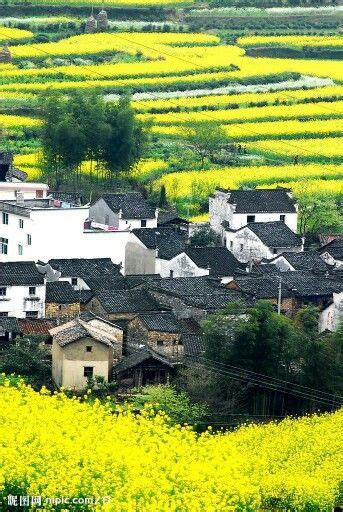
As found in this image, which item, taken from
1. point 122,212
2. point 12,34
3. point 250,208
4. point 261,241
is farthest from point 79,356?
point 12,34

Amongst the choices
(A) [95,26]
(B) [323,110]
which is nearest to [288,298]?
(B) [323,110]

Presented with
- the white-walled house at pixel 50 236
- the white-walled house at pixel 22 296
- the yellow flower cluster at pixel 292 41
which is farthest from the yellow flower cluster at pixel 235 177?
the yellow flower cluster at pixel 292 41

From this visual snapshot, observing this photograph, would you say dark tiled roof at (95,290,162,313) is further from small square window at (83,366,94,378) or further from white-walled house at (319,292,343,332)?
white-walled house at (319,292,343,332)

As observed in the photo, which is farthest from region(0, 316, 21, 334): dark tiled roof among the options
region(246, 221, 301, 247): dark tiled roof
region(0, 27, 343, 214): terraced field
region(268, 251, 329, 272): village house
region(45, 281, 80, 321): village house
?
region(0, 27, 343, 214): terraced field

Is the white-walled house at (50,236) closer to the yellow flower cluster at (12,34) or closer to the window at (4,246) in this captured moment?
the window at (4,246)

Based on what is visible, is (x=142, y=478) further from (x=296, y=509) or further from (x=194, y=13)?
(x=194, y=13)

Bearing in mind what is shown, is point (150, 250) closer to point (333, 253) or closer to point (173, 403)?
point (333, 253)

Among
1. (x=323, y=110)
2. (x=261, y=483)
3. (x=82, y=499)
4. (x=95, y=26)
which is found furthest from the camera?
(x=95, y=26)
